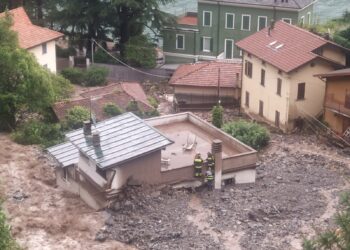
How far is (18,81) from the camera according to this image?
50.8 metres

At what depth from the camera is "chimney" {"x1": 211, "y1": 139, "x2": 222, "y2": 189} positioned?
130 ft

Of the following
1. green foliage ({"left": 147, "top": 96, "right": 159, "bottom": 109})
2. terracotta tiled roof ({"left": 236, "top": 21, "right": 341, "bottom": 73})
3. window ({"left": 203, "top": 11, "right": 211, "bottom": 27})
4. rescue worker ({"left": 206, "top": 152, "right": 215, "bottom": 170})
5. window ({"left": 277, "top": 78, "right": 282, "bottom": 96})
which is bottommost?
green foliage ({"left": 147, "top": 96, "right": 159, "bottom": 109})

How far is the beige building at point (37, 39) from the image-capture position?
61.1 metres

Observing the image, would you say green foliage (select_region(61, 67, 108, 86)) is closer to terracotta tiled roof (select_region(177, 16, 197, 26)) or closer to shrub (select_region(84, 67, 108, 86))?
shrub (select_region(84, 67, 108, 86))

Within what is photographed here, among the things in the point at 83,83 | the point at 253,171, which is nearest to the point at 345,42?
the point at 83,83

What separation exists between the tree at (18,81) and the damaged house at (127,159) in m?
8.29

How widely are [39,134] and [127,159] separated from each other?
14524mm

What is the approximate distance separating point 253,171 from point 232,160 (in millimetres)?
1857

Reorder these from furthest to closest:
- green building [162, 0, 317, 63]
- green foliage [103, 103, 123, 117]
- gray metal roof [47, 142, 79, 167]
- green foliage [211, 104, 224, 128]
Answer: green building [162, 0, 317, 63]
green foliage [103, 103, 123, 117]
green foliage [211, 104, 224, 128]
gray metal roof [47, 142, 79, 167]

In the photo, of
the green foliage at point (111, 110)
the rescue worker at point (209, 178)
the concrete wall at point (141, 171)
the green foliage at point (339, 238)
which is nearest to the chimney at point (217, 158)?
the rescue worker at point (209, 178)

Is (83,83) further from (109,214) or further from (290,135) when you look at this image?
(109,214)

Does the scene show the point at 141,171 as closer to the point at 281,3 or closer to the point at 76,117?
the point at 76,117

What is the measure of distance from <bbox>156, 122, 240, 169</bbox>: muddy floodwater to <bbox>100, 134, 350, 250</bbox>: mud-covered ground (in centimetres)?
229

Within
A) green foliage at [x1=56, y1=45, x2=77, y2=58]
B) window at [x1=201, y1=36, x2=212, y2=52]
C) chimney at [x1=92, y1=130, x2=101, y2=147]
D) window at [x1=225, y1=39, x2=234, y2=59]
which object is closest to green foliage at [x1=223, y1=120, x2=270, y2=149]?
chimney at [x1=92, y1=130, x2=101, y2=147]
